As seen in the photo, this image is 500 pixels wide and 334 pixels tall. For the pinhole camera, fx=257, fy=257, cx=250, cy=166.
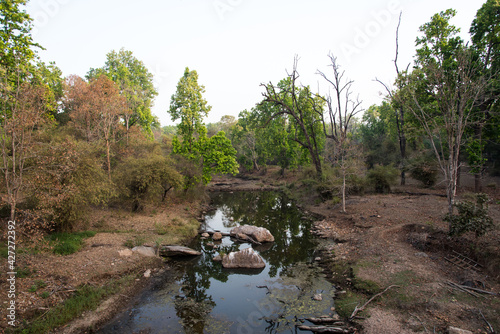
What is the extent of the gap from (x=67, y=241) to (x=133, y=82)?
84.5 feet

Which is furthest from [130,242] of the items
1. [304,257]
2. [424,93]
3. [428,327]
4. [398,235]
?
[424,93]

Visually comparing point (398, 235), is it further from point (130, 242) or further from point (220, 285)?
point (130, 242)

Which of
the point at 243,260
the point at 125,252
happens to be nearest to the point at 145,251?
the point at 125,252

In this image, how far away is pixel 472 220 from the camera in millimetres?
9547

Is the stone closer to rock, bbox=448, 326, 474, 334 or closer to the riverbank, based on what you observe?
rock, bbox=448, 326, 474, 334

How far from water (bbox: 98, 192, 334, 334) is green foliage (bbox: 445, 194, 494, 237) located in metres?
5.56

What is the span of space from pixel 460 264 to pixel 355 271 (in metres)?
3.57

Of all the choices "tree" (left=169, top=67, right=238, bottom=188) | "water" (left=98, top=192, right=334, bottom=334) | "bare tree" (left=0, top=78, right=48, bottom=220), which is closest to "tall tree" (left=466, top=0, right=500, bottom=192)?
"water" (left=98, top=192, right=334, bottom=334)

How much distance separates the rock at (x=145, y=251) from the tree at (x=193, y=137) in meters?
11.2

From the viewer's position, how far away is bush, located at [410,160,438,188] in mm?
21775

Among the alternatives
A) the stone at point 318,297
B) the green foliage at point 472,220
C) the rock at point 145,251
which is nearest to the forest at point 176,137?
the green foliage at point 472,220

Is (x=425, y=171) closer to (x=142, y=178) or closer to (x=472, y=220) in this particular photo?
(x=472, y=220)

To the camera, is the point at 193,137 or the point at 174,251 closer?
the point at 174,251

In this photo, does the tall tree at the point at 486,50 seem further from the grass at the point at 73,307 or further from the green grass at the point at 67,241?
the green grass at the point at 67,241
